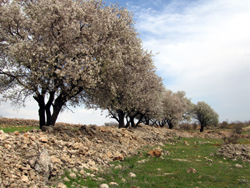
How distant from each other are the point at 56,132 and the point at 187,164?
11.5 m

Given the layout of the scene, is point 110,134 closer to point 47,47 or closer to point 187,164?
point 187,164

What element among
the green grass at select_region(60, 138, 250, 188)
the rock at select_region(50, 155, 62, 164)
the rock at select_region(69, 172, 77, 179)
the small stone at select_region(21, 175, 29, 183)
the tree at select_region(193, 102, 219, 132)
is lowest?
the green grass at select_region(60, 138, 250, 188)

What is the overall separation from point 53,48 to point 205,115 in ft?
253

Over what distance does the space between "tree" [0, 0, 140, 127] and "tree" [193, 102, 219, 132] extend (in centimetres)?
7211

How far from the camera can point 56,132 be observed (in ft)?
53.4

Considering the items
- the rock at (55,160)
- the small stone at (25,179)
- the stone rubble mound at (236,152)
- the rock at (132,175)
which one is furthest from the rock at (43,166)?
the stone rubble mound at (236,152)

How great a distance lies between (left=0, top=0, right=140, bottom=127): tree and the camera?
53.4 feet

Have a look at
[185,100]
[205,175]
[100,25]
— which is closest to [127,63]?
[100,25]

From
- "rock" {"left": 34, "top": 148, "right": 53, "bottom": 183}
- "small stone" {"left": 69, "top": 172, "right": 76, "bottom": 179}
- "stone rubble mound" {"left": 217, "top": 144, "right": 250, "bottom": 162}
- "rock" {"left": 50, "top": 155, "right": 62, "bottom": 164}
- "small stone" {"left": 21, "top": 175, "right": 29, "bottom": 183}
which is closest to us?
"small stone" {"left": 21, "top": 175, "right": 29, "bottom": 183}

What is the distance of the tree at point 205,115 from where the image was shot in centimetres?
8156

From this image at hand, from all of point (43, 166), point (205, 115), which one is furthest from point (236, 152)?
point (205, 115)

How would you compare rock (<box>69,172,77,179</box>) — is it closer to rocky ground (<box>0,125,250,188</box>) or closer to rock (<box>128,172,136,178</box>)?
rocky ground (<box>0,125,250,188</box>)

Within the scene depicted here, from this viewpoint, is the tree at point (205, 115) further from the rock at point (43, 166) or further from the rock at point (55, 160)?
the rock at point (43, 166)

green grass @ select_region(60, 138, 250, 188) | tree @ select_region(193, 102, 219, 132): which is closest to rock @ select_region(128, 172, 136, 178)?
green grass @ select_region(60, 138, 250, 188)
